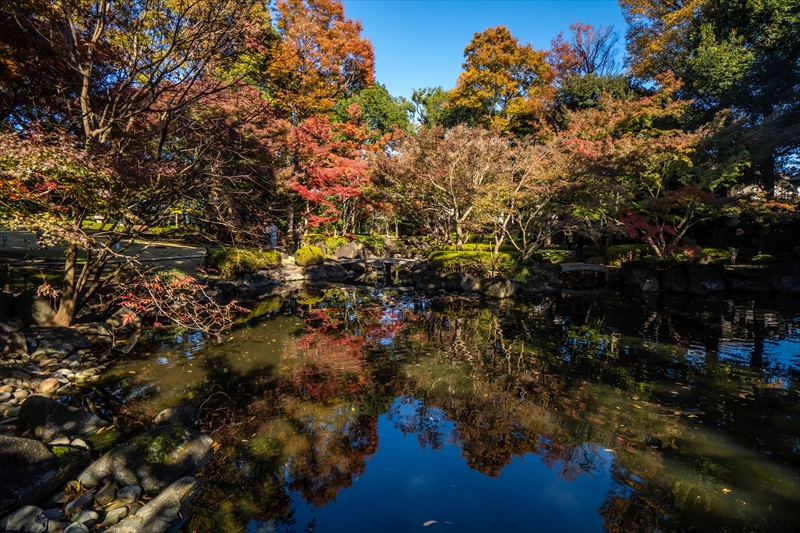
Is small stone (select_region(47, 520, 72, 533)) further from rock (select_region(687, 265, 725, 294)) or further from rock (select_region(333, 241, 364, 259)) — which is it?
rock (select_region(333, 241, 364, 259))

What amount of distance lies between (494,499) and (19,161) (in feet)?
22.2

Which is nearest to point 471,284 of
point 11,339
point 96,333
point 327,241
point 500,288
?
→ point 500,288

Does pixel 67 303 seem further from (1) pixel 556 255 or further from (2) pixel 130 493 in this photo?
(1) pixel 556 255

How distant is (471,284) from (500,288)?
1.23 meters

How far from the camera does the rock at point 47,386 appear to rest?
5898 millimetres

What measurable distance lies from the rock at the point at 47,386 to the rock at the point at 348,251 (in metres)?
17.1

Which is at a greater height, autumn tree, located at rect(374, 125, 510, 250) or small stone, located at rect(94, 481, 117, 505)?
autumn tree, located at rect(374, 125, 510, 250)

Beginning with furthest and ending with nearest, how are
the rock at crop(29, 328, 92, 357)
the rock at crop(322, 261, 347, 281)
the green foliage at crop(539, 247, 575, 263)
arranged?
the green foliage at crop(539, 247, 575, 263), the rock at crop(322, 261, 347, 281), the rock at crop(29, 328, 92, 357)

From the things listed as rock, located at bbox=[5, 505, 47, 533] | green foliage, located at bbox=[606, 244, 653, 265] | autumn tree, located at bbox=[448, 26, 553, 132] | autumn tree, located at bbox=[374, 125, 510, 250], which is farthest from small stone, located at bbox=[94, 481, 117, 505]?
autumn tree, located at bbox=[448, 26, 553, 132]

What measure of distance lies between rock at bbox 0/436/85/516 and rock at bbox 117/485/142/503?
591mm

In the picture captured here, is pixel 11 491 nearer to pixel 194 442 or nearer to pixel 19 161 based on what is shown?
pixel 194 442

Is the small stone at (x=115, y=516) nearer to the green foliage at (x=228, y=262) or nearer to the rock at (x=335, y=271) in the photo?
the green foliage at (x=228, y=262)

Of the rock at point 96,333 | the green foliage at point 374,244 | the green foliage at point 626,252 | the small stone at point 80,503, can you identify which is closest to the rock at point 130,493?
the small stone at point 80,503

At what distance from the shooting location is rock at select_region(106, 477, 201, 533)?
3.36 metres
